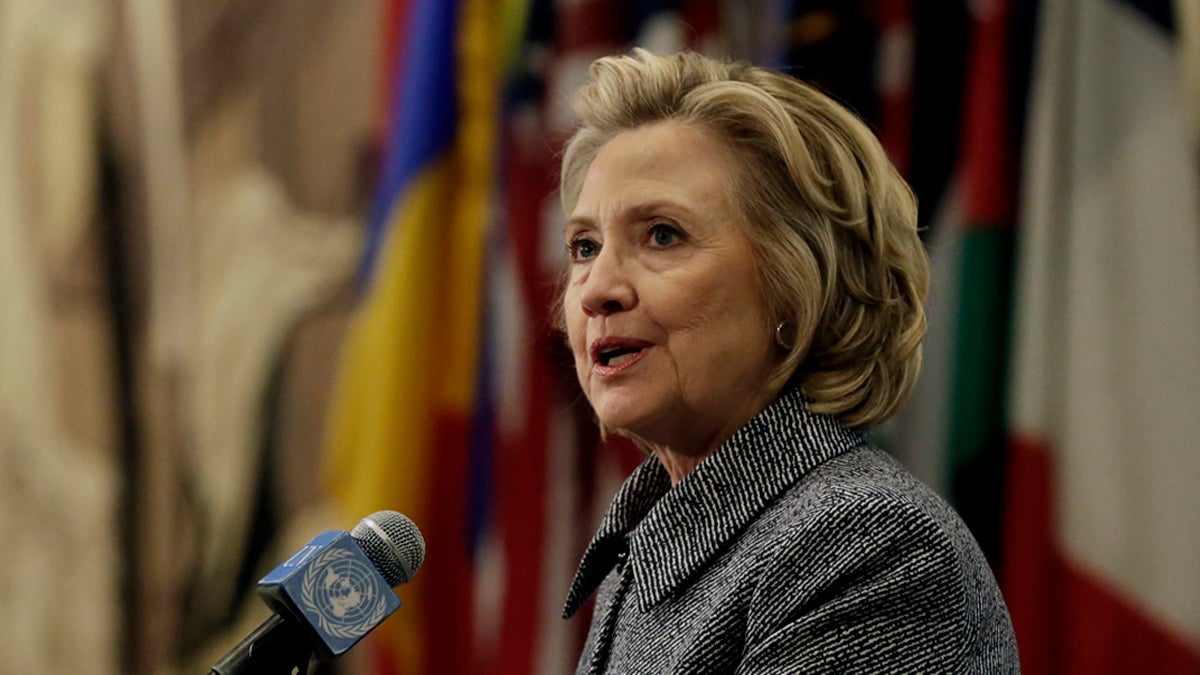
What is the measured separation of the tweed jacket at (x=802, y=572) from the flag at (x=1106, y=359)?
3.78 ft

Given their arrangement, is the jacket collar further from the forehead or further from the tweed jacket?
the forehead

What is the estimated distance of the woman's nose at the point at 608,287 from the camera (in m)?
1.66

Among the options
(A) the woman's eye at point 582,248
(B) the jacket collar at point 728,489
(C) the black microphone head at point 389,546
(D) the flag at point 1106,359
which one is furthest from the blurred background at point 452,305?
(C) the black microphone head at point 389,546

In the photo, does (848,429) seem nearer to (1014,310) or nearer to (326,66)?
(1014,310)

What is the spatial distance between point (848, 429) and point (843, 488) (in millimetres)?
197

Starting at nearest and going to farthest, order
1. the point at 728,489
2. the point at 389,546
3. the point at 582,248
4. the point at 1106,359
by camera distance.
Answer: the point at 389,546 < the point at 728,489 < the point at 582,248 < the point at 1106,359

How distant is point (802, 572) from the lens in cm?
131

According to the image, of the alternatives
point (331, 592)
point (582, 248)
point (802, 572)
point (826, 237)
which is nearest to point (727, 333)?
point (826, 237)

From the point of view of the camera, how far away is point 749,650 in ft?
4.26

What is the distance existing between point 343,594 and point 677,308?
24.6 inches

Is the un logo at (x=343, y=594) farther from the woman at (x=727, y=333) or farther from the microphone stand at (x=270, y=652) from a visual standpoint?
the woman at (x=727, y=333)

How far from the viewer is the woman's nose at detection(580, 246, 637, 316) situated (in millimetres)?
1664

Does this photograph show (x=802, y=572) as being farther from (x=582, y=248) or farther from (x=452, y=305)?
(x=452, y=305)

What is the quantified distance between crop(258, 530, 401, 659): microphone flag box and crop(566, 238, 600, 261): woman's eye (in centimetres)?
68
